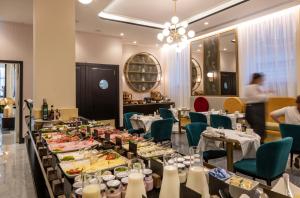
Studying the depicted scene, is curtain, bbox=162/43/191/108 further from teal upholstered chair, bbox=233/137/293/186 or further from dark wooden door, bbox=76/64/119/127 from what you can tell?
teal upholstered chair, bbox=233/137/293/186

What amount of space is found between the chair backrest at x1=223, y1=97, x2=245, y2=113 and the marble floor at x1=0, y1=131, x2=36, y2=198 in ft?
16.7

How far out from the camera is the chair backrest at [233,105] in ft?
20.3

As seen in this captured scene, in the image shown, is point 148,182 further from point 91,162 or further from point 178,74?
point 178,74

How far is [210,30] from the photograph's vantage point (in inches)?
285

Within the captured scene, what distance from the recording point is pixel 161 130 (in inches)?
172

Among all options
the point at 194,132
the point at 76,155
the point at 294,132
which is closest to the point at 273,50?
the point at 294,132

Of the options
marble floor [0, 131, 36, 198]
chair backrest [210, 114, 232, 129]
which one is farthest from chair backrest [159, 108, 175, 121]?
marble floor [0, 131, 36, 198]

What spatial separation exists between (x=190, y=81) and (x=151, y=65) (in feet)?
6.55

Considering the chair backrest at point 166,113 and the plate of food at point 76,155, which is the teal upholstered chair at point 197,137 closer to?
the plate of food at point 76,155

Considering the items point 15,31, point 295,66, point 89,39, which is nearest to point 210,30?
point 295,66

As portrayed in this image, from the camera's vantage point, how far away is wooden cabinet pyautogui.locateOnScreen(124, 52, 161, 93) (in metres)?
8.81

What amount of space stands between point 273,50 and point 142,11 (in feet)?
12.1

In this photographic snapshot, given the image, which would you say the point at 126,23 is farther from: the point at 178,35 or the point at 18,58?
the point at 18,58

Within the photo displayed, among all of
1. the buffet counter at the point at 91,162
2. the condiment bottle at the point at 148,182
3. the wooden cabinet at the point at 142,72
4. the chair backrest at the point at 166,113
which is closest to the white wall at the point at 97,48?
the wooden cabinet at the point at 142,72
